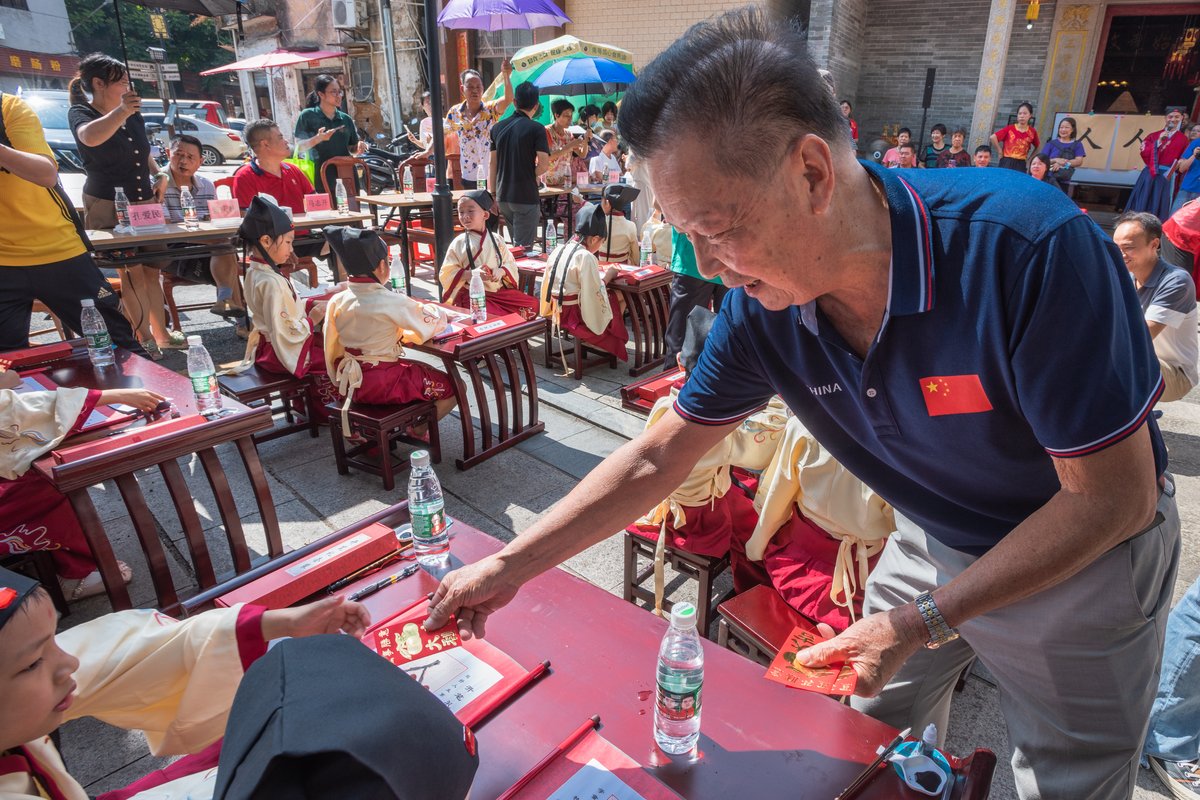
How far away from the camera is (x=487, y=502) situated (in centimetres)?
377

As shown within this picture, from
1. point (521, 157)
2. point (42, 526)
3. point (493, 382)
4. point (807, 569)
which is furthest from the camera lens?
point (521, 157)

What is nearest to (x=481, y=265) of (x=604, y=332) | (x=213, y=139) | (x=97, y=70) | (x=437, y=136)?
(x=604, y=332)

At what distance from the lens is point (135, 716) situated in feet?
4.76

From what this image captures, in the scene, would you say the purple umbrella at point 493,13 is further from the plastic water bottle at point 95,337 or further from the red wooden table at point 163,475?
the red wooden table at point 163,475

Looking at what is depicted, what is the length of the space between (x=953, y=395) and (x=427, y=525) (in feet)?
4.43

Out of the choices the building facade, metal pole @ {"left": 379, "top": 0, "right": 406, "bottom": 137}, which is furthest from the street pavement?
the building facade

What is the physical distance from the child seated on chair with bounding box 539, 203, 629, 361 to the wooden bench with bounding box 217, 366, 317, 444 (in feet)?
6.35

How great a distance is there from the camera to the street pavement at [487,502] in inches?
88.0

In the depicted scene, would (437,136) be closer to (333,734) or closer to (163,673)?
(163,673)

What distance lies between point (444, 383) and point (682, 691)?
316 centimetres

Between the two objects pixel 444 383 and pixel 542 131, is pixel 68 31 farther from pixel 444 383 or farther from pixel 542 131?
pixel 444 383

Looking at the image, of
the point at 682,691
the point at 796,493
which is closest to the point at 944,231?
the point at 682,691

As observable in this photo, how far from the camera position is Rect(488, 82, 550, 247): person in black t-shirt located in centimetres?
676

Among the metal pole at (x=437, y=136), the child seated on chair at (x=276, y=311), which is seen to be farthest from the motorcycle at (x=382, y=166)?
the child seated on chair at (x=276, y=311)
